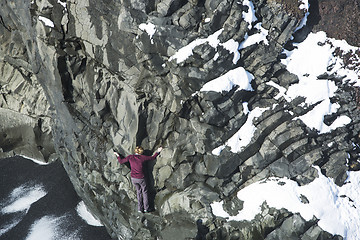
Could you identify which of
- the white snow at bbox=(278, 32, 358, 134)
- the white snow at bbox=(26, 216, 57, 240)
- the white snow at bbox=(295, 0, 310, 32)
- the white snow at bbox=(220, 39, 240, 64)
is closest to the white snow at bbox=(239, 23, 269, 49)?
the white snow at bbox=(220, 39, 240, 64)

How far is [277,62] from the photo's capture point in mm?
11461

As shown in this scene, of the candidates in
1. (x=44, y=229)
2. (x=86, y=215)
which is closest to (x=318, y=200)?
(x=86, y=215)

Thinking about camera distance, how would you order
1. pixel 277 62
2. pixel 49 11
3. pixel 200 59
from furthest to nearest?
1. pixel 49 11
2. pixel 277 62
3. pixel 200 59

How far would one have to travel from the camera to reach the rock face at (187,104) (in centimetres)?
1079

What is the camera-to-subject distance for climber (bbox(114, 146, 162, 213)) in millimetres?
11844

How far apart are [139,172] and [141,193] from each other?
119cm

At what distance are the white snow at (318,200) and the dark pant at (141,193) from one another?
317 centimetres

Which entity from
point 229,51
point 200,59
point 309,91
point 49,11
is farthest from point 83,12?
point 309,91

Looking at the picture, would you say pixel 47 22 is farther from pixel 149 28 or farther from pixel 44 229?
pixel 44 229

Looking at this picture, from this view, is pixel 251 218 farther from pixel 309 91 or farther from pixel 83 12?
pixel 83 12

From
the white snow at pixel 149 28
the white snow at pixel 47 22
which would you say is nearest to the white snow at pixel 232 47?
the white snow at pixel 149 28

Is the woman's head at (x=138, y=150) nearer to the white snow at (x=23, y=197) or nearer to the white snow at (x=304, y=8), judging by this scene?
the white snow at (x=304, y=8)

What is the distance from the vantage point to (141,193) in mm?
12664

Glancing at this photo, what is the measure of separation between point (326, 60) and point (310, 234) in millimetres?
6044
